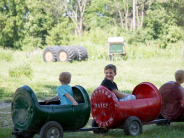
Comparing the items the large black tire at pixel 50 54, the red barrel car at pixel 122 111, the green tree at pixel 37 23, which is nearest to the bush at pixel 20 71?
the red barrel car at pixel 122 111

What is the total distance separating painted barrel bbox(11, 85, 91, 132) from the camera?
3.93 metres

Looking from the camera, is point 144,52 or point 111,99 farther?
point 144,52

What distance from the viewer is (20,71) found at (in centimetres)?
1191

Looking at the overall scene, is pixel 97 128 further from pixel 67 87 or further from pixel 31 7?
pixel 31 7

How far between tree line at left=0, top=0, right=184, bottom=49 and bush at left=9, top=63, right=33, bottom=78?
24.2 metres

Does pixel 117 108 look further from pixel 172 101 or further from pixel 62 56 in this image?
pixel 62 56

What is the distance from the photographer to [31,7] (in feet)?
136

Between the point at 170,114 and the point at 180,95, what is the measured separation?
416 mm

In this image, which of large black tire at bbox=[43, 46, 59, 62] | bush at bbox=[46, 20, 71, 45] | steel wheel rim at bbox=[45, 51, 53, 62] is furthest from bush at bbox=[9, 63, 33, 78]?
bush at bbox=[46, 20, 71, 45]

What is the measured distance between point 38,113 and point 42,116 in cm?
8

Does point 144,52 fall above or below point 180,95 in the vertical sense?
above

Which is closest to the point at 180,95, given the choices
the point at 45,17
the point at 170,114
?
the point at 170,114

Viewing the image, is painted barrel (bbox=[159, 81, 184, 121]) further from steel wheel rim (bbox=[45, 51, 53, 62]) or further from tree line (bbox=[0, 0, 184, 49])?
tree line (bbox=[0, 0, 184, 49])

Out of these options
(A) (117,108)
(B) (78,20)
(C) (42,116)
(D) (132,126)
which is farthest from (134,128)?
(B) (78,20)
